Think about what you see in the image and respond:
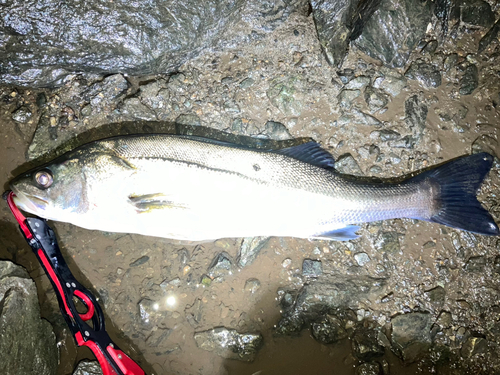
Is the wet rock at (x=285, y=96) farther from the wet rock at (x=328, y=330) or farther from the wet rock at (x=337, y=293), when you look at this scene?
the wet rock at (x=328, y=330)

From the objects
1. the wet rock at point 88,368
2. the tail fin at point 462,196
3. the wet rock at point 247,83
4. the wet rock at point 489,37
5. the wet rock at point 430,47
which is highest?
the wet rock at point 489,37

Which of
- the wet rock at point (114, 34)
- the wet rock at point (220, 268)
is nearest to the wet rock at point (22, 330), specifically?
the wet rock at point (220, 268)

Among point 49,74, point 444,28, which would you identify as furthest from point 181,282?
point 444,28

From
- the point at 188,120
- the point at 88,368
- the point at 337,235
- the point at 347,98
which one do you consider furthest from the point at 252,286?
the point at 347,98

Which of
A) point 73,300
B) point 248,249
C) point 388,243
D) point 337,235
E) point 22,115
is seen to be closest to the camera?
point 337,235

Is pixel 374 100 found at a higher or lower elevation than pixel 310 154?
higher

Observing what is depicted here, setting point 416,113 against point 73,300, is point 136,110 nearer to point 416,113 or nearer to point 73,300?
point 73,300

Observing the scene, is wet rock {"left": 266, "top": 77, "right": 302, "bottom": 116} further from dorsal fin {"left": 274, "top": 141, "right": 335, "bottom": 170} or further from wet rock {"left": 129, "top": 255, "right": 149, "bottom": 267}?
wet rock {"left": 129, "top": 255, "right": 149, "bottom": 267}
